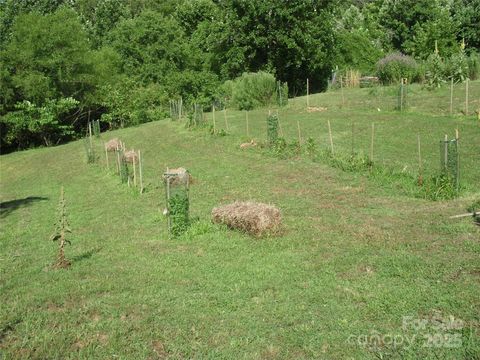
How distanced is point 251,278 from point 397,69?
92.6 feet

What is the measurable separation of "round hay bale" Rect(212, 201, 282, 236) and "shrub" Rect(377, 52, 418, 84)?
2539cm

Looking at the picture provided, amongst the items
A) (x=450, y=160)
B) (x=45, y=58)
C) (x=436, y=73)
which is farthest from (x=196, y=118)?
(x=450, y=160)

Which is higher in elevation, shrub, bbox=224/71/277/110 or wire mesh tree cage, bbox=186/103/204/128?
shrub, bbox=224/71/277/110

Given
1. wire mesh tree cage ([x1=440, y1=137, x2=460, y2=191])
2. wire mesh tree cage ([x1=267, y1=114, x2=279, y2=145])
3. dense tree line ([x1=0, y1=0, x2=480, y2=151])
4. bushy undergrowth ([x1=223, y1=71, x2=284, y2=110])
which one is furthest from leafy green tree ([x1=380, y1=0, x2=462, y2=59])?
wire mesh tree cage ([x1=440, y1=137, x2=460, y2=191])

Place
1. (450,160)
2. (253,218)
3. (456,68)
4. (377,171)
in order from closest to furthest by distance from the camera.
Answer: (253,218) < (450,160) < (377,171) < (456,68)

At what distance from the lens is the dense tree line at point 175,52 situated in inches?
1281

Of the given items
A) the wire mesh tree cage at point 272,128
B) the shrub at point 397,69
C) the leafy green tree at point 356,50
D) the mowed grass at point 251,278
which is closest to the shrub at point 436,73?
the shrub at point 397,69

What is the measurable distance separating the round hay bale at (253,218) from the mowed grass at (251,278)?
0.22 metres

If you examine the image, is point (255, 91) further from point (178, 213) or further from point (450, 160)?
point (178, 213)

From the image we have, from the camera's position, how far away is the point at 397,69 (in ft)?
106

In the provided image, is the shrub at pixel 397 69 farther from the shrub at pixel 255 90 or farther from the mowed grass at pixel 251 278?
the mowed grass at pixel 251 278

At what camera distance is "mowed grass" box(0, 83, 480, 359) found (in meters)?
5.38

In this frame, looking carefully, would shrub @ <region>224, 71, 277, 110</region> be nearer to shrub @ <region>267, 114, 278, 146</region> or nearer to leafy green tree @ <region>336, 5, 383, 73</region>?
shrub @ <region>267, 114, 278, 146</region>

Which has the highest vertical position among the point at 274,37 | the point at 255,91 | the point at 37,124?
the point at 274,37
